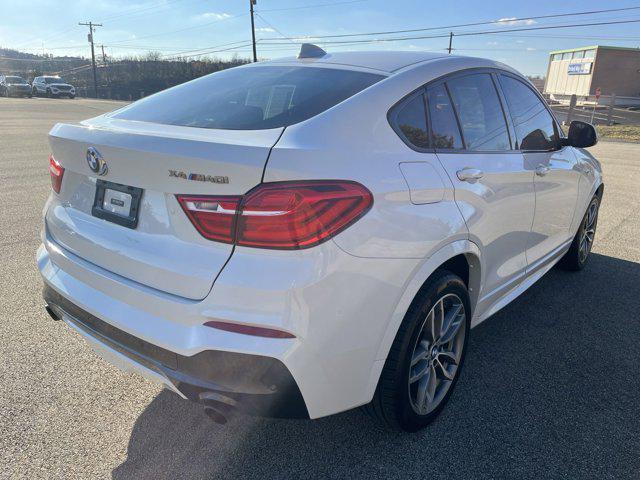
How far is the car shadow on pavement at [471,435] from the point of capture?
2232mm

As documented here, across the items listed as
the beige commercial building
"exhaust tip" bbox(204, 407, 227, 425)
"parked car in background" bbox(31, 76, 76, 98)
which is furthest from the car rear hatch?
the beige commercial building

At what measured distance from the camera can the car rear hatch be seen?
179cm

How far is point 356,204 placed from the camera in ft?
6.09

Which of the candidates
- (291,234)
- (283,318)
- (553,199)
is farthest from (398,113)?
(553,199)

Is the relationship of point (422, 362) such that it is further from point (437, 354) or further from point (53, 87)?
point (53, 87)

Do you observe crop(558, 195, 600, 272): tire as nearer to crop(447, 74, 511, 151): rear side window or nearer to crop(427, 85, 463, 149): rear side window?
crop(447, 74, 511, 151): rear side window

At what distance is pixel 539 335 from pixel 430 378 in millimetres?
1375

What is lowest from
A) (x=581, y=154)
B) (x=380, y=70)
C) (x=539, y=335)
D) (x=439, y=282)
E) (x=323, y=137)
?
(x=539, y=335)

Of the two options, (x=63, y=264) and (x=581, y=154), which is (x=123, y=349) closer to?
(x=63, y=264)

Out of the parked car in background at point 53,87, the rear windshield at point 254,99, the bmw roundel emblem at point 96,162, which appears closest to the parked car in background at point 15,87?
the parked car in background at point 53,87

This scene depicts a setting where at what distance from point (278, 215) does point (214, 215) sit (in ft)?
0.79

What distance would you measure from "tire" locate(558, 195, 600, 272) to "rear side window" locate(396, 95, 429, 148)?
9.21 feet

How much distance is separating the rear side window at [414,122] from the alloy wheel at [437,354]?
74 centimetres

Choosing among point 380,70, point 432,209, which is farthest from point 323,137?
point 380,70
